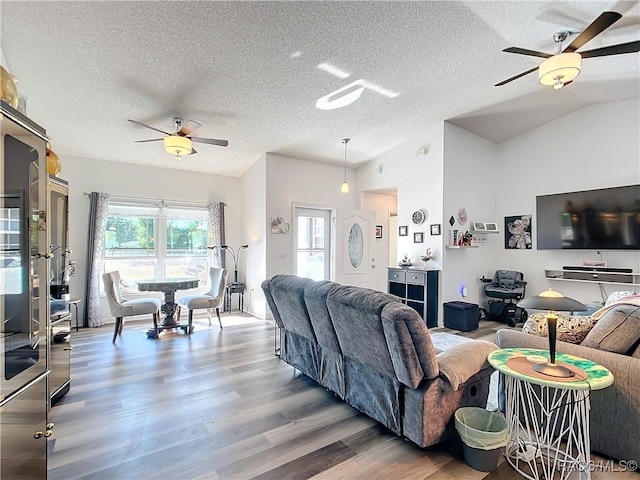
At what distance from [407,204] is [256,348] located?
12.3 feet

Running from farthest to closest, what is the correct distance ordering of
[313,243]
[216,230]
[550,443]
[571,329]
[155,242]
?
1. [313,243]
2. [216,230]
3. [155,242]
4. [571,329]
5. [550,443]

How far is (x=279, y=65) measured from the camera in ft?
11.5

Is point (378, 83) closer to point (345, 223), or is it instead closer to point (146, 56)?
point (146, 56)

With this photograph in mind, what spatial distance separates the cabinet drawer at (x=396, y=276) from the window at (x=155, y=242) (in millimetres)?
3618

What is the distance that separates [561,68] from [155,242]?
631cm

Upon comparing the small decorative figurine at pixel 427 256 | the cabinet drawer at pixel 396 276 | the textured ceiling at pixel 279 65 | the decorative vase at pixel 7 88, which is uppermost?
the textured ceiling at pixel 279 65

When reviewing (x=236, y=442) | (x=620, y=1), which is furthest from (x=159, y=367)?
(x=620, y=1)

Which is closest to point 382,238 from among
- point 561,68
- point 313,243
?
point 313,243

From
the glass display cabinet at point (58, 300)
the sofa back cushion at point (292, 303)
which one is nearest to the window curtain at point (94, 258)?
the glass display cabinet at point (58, 300)

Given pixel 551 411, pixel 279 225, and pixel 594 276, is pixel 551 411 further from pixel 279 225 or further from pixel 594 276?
pixel 279 225

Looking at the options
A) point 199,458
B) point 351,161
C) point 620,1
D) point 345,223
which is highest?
point 620,1

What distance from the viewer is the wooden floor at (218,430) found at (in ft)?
6.62

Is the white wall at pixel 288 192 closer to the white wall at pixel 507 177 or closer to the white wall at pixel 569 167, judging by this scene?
the white wall at pixel 507 177

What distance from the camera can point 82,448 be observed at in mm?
2203
